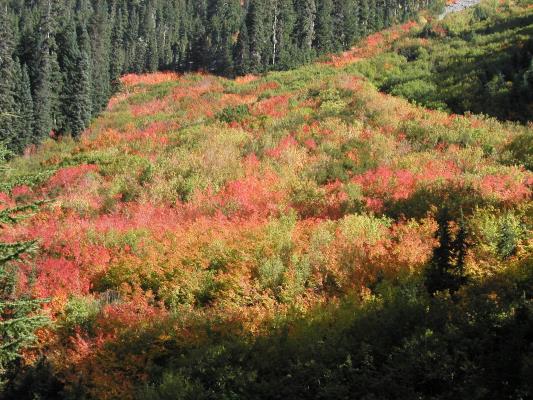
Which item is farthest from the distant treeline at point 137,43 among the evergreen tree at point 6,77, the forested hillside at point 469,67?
the forested hillside at point 469,67

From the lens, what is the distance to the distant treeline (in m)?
40.8

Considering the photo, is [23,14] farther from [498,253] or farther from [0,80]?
[498,253]

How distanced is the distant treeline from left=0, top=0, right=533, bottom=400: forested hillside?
1652 cm

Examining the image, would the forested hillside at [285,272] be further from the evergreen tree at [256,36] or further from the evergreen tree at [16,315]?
the evergreen tree at [256,36]

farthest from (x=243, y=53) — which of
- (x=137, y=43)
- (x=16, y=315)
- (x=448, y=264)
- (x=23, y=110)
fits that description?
(x=16, y=315)

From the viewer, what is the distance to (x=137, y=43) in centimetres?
8319

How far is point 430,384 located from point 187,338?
4021 millimetres

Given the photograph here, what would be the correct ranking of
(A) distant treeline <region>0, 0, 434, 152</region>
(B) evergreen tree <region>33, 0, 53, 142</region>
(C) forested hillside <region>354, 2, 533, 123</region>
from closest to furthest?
(C) forested hillside <region>354, 2, 533, 123</region> < (B) evergreen tree <region>33, 0, 53, 142</region> < (A) distant treeline <region>0, 0, 434, 152</region>

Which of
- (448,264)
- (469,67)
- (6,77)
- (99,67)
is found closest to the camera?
(448,264)

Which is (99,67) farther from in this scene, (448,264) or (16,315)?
A: (448,264)

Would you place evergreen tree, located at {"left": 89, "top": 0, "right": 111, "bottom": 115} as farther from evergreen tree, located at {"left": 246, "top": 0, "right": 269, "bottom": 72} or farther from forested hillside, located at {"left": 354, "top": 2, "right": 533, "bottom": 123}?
forested hillside, located at {"left": 354, "top": 2, "right": 533, "bottom": 123}

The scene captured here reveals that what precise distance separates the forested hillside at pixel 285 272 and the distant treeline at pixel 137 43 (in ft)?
54.2

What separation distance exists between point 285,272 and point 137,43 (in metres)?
83.5

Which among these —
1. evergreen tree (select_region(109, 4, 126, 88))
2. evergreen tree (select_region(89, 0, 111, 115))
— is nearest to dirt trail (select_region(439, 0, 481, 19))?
evergreen tree (select_region(89, 0, 111, 115))
